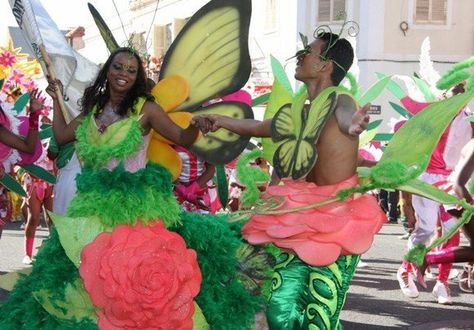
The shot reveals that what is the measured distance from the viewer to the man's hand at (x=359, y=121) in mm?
3871

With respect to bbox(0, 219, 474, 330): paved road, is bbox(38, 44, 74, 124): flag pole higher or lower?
higher

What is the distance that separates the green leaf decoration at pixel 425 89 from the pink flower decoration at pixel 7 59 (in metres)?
3.56

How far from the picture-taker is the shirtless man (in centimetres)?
400

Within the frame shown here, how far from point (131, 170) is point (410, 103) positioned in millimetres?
4018

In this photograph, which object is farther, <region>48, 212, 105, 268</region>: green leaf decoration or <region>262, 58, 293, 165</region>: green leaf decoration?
<region>262, 58, 293, 165</region>: green leaf decoration

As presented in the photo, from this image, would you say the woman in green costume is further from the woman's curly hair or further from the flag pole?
the flag pole

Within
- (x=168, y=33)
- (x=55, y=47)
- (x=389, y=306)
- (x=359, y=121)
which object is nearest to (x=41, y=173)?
(x=55, y=47)

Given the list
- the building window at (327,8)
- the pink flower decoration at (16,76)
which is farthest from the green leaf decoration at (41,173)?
the building window at (327,8)

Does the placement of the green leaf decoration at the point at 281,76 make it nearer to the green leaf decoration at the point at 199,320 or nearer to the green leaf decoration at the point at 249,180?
the green leaf decoration at the point at 249,180

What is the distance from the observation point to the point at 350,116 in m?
4.07

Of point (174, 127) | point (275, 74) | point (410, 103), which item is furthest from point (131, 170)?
point (410, 103)

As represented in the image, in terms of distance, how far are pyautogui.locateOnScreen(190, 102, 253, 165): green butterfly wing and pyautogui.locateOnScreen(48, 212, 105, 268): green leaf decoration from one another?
846mm

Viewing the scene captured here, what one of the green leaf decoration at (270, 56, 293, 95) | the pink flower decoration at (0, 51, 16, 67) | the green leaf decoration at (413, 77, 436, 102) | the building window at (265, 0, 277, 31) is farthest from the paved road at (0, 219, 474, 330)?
the building window at (265, 0, 277, 31)

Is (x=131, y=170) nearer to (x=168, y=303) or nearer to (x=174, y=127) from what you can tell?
(x=174, y=127)
